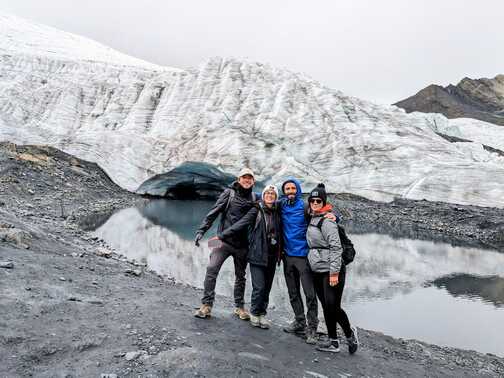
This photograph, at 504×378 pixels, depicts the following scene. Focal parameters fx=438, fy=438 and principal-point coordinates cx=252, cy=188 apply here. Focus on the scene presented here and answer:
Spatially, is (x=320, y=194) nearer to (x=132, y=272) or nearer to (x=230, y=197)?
(x=230, y=197)

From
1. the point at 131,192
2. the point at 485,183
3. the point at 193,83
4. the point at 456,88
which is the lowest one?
the point at 131,192

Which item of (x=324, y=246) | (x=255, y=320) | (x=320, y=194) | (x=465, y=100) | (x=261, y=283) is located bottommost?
(x=255, y=320)

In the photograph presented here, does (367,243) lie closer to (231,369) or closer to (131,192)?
(231,369)

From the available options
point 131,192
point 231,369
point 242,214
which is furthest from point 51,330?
point 131,192

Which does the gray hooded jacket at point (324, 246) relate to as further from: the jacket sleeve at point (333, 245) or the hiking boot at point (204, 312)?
the hiking boot at point (204, 312)

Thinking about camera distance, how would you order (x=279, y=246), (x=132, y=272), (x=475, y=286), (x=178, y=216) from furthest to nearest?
(x=178, y=216)
(x=475, y=286)
(x=132, y=272)
(x=279, y=246)

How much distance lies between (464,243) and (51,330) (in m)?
18.3

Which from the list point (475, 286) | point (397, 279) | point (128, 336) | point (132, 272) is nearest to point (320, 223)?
point (128, 336)

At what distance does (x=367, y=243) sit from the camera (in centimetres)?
1706

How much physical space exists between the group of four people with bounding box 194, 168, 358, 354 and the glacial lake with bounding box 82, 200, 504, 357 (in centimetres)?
140

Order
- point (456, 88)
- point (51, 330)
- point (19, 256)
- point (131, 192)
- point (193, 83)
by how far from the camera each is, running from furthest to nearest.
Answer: point (456, 88) < point (193, 83) < point (131, 192) < point (19, 256) < point (51, 330)

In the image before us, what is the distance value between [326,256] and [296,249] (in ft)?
1.20

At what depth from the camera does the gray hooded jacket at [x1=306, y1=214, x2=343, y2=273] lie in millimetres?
4211

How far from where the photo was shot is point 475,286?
11.7 m
